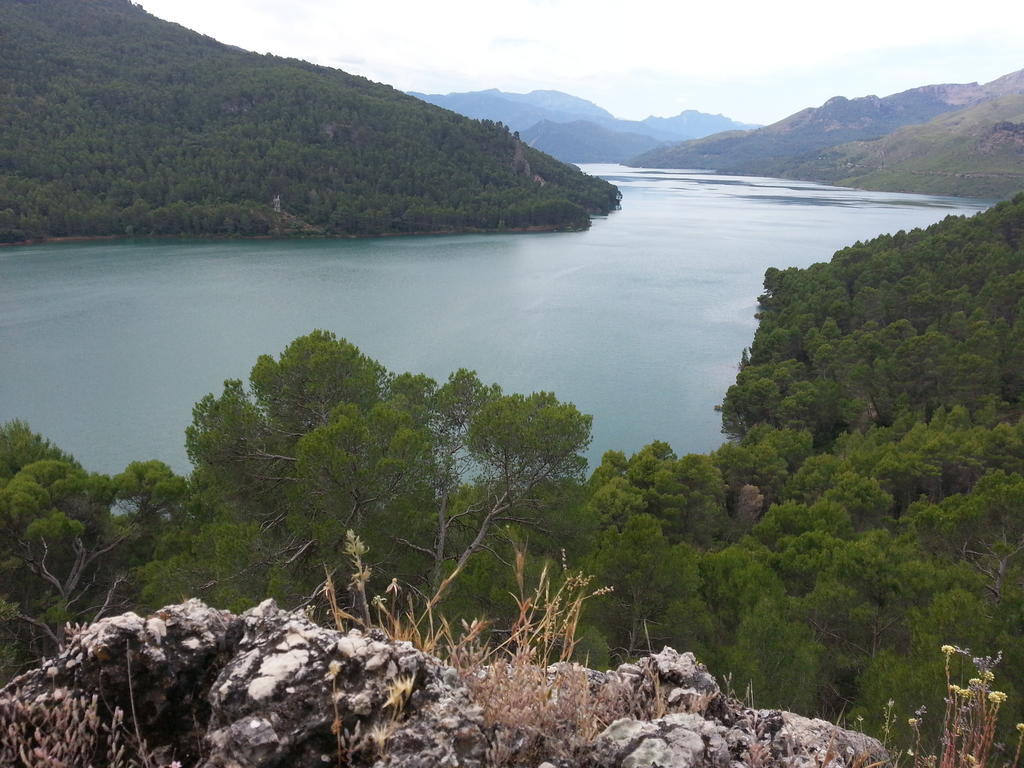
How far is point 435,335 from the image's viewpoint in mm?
34062

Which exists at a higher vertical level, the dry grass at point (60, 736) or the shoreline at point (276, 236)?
the shoreline at point (276, 236)

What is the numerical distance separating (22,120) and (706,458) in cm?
9750

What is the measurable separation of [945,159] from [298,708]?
18152cm

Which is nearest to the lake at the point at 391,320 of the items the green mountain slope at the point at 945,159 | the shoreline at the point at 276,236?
the shoreline at the point at 276,236

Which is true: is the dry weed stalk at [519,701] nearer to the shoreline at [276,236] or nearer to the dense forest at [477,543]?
the dense forest at [477,543]

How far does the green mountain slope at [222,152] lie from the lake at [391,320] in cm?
656

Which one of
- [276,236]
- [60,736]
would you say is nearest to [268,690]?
[60,736]

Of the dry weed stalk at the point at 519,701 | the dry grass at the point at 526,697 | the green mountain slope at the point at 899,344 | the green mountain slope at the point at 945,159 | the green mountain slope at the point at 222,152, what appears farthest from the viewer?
the green mountain slope at the point at 945,159

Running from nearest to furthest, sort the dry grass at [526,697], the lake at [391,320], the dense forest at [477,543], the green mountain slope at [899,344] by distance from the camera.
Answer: the dry grass at [526,697] < the dense forest at [477,543] < the green mountain slope at [899,344] < the lake at [391,320]

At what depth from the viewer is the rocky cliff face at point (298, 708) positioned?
197cm

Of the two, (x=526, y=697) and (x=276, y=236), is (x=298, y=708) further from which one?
(x=276, y=236)

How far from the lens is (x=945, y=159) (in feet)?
477

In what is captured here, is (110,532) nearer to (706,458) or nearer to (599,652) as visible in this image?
(599,652)

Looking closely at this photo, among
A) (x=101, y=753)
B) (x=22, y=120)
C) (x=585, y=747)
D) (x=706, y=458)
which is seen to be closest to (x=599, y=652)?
(x=585, y=747)
